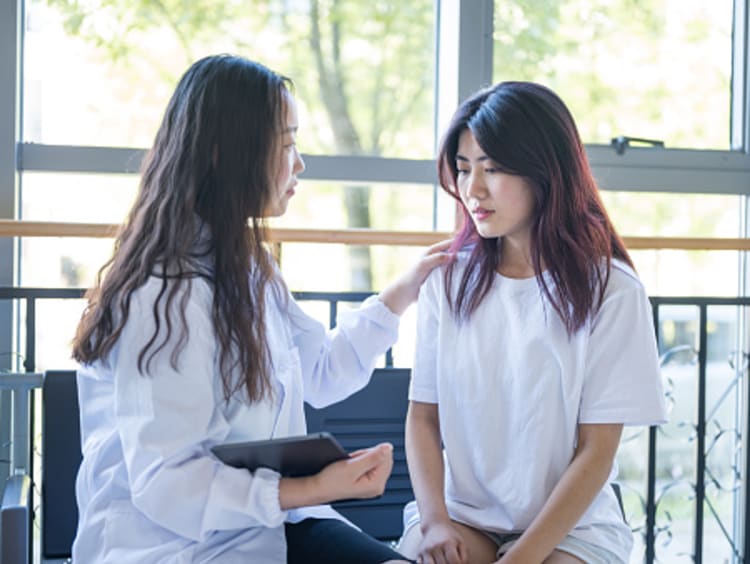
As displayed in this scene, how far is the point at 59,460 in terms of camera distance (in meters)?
1.62

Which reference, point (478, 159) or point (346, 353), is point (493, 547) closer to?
point (346, 353)

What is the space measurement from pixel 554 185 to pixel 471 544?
1.99 feet

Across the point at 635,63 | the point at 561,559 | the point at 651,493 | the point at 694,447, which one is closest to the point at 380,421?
the point at 561,559

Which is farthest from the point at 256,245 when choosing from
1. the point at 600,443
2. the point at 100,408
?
the point at 600,443

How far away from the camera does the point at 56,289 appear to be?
1.89m

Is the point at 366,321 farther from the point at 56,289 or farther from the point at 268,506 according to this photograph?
the point at 56,289

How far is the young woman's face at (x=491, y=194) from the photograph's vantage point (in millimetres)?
1520

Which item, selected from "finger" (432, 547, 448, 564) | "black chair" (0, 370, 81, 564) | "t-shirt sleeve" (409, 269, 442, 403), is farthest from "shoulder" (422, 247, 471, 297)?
"black chair" (0, 370, 81, 564)

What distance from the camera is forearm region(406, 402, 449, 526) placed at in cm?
152

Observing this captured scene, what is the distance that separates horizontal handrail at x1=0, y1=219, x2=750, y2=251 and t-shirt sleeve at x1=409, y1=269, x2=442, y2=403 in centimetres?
35

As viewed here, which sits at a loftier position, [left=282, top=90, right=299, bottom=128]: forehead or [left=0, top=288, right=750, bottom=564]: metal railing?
[left=282, top=90, right=299, bottom=128]: forehead

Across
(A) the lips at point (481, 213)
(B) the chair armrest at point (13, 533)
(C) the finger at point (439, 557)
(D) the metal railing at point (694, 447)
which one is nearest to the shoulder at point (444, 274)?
(A) the lips at point (481, 213)

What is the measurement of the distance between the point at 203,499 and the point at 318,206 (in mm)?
1299

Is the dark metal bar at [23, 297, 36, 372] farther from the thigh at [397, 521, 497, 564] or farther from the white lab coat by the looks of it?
A: the thigh at [397, 521, 497, 564]
